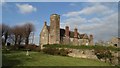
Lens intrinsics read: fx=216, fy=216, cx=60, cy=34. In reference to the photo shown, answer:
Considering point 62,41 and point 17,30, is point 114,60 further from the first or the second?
point 17,30

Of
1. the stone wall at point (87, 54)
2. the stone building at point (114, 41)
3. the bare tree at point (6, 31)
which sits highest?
the bare tree at point (6, 31)

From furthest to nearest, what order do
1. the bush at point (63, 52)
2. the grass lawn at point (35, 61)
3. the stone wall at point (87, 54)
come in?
the bush at point (63, 52)
the stone wall at point (87, 54)
the grass lawn at point (35, 61)

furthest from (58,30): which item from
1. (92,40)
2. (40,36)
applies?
(92,40)

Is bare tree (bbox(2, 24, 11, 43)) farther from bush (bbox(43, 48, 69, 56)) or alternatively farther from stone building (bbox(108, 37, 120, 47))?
stone building (bbox(108, 37, 120, 47))

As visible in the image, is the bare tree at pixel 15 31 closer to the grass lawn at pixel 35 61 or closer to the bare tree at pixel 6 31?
the bare tree at pixel 6 31

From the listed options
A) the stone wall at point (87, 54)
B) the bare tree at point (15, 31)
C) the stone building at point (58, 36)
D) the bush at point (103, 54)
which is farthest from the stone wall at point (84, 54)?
the bare tree at point (15, 31)

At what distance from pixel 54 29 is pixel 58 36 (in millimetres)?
2301

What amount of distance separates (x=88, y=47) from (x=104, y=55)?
3.90 m

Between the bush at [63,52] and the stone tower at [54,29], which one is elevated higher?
the stone tower at [54,29]

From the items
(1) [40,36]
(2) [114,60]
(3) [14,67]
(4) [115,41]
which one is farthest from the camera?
(1) [40,36]

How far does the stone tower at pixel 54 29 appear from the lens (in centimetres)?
6130

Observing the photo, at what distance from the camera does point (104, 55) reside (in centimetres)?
4112

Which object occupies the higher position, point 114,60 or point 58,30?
point 58,30

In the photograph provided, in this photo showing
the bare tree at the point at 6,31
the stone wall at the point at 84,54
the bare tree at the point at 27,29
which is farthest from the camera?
the bare tree at the point at 27,29
